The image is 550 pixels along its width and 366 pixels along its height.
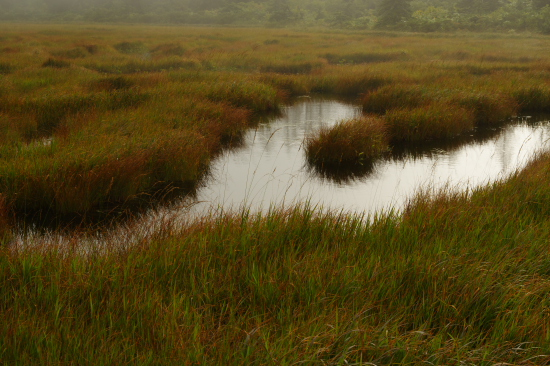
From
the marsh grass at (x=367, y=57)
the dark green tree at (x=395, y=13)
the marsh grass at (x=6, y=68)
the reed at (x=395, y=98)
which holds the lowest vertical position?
the reed at (x=395, y=98)

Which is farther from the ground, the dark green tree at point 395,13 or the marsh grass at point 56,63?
the dark green tree at point 395,13

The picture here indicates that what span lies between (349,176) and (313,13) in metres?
53.6

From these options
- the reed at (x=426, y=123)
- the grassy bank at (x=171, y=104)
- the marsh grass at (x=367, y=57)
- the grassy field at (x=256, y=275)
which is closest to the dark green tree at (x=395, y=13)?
the grassy bank at (x=171, y=104)

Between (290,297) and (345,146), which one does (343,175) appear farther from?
(290,297)

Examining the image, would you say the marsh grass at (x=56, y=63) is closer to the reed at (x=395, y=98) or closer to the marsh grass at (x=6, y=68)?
the marsh grass at (x=6, y=68)

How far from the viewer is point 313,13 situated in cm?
5725

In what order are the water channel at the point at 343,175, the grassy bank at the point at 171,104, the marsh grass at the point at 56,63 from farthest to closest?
the marsh grass at the point at 56,63
the water channel at the point at 343,175
the grassy bank at the point at 171,104

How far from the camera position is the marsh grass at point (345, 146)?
873cm

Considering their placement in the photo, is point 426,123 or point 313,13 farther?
point 313,13

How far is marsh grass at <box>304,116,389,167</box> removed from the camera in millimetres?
8734

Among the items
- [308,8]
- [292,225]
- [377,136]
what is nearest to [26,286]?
[292,225]

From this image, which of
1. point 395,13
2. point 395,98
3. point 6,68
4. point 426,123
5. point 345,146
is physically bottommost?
point 345,146

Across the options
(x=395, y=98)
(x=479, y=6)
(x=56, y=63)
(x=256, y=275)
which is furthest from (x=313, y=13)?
(x=256, y=275)

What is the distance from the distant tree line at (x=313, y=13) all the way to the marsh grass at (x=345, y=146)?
110 feet
